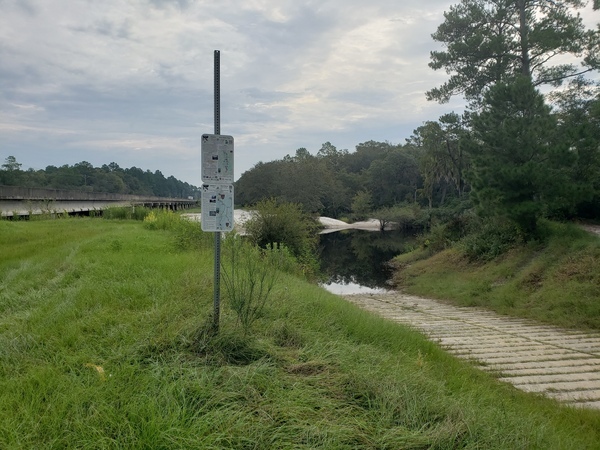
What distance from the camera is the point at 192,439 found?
239 cm

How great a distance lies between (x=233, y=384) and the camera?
3061 mm

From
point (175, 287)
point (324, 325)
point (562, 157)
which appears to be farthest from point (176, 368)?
point (562, 157)

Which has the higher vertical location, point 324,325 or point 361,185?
point 361,185

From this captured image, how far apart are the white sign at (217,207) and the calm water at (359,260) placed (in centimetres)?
1463

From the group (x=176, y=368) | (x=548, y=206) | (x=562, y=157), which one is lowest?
(x=176, y=368)

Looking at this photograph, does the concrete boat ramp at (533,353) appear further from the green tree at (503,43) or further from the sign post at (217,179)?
the green tree at (503,43)

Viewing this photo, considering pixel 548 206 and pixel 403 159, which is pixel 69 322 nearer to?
pixel 548 206

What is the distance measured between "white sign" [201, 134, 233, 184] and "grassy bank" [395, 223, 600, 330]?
8.98m

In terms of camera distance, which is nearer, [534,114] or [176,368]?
[176,368]

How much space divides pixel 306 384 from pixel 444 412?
991mm

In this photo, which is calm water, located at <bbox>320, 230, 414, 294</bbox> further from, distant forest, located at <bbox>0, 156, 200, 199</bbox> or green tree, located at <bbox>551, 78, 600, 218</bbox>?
distant forest, located at <bbox>0, 156, 200, 199</bbox>

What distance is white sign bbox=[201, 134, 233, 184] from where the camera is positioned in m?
3.68

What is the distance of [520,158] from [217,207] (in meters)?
13.0

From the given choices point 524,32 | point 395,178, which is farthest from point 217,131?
point 395,178
